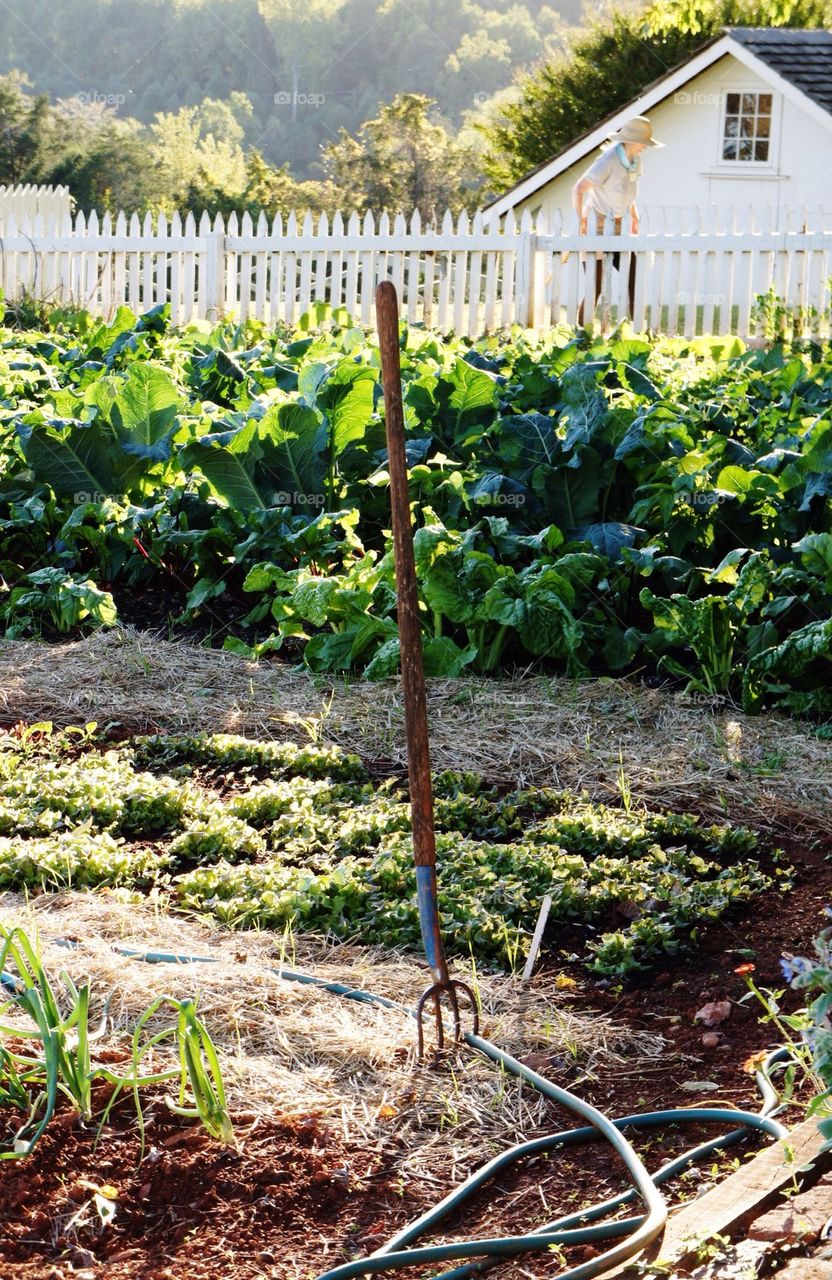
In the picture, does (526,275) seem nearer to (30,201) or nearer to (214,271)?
Result: (214,271)

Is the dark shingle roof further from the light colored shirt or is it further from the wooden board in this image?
the wooden board

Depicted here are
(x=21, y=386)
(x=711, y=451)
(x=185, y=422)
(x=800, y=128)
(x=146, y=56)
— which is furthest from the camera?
(x=146, y=56)

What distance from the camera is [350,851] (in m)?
3.72

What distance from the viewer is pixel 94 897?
A: 3.40 m

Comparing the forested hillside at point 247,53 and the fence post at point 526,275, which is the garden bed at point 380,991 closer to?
the fence post at point 526,275

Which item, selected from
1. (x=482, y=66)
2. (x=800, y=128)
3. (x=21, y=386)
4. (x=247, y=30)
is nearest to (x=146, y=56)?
(x=247, y=30)

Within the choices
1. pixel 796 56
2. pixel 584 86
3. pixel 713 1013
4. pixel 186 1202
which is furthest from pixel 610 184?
pixel 584 86

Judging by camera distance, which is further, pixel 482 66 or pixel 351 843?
pixel 482 66

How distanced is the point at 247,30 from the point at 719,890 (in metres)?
123

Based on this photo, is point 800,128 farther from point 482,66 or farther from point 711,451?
Answer: point 482,66

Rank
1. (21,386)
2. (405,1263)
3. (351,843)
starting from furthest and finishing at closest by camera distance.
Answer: (21,386) → (351,843) → (405,1263)

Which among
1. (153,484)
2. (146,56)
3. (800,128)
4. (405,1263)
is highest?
(146,56)

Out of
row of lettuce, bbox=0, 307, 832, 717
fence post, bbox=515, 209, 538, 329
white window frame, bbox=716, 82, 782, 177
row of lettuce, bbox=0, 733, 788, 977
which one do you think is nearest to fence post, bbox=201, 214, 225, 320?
fence post, bbox=515, 209, 538, 329

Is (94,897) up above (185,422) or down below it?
below
